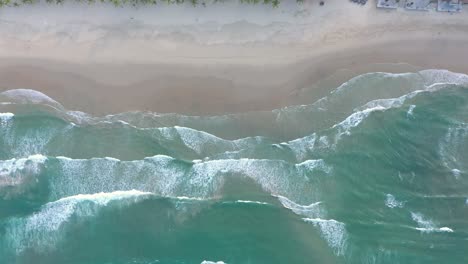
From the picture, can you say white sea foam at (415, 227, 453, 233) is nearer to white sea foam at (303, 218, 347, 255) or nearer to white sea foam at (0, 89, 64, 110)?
white sea foam at (303, 218, 347, 255)

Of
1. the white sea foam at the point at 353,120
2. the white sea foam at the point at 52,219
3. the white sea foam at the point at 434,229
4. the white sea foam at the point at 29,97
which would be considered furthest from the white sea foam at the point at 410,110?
the white sea foam at the point at 29,97

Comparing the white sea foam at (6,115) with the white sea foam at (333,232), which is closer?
the white sea foam at (333,232)

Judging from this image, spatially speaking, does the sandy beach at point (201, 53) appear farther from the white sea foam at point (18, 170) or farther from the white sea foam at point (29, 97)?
the white sea foam at point (18, 170)

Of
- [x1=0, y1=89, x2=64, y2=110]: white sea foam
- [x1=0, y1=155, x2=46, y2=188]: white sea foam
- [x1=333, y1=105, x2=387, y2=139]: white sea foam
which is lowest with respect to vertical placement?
[x1=0, y1=155, x2=46, y2=188]: white sea foam

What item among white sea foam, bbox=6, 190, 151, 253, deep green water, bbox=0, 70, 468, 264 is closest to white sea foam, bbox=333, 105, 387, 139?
deep green water, bbox=0, 70, 468, 264

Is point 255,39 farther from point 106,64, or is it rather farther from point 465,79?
point 465,79

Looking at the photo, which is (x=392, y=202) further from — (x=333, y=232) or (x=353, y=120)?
(x=353, y=120)

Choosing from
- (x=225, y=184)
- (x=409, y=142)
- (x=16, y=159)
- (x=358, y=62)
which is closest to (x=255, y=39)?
(x=358, y=62)
